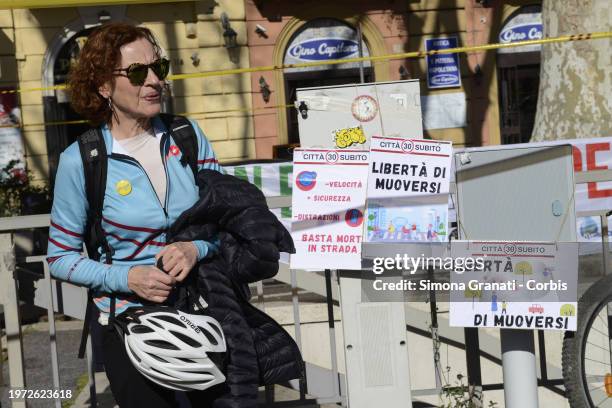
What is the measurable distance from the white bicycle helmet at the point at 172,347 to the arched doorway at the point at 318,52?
1301 cm

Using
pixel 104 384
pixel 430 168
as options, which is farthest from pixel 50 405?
pixel 430 168

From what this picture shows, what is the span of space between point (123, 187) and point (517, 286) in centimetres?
143

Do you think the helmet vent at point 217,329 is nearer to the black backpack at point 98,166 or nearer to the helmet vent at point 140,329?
the helmet vent at point 140,329

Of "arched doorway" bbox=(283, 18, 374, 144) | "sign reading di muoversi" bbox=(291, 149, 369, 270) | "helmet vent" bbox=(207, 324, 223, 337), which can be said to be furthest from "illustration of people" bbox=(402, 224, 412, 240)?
"arched doorway" bbox=(283, 18, 374, 144)

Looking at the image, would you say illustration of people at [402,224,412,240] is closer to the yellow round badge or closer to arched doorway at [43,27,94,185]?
the yellow round badge

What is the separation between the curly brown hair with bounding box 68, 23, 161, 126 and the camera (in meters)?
2.71

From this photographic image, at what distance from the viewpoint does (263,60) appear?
15.4 meters

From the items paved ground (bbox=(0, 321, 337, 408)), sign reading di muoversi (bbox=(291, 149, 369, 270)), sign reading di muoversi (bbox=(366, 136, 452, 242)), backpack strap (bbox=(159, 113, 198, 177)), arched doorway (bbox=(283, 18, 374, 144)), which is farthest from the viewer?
arched doorway (bbox=(283, 18, 374, 144))

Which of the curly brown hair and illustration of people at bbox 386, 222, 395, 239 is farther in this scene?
illustration of people at bbox 386, 222, 395, 239

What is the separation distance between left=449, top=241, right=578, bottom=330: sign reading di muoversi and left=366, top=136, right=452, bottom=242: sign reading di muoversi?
283mm

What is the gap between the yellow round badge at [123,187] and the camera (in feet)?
8.69

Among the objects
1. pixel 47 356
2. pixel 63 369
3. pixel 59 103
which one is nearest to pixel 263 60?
pixel 59 103

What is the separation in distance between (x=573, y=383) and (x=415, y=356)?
1460 mm

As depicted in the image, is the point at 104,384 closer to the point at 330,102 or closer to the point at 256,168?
the point at 330,102
